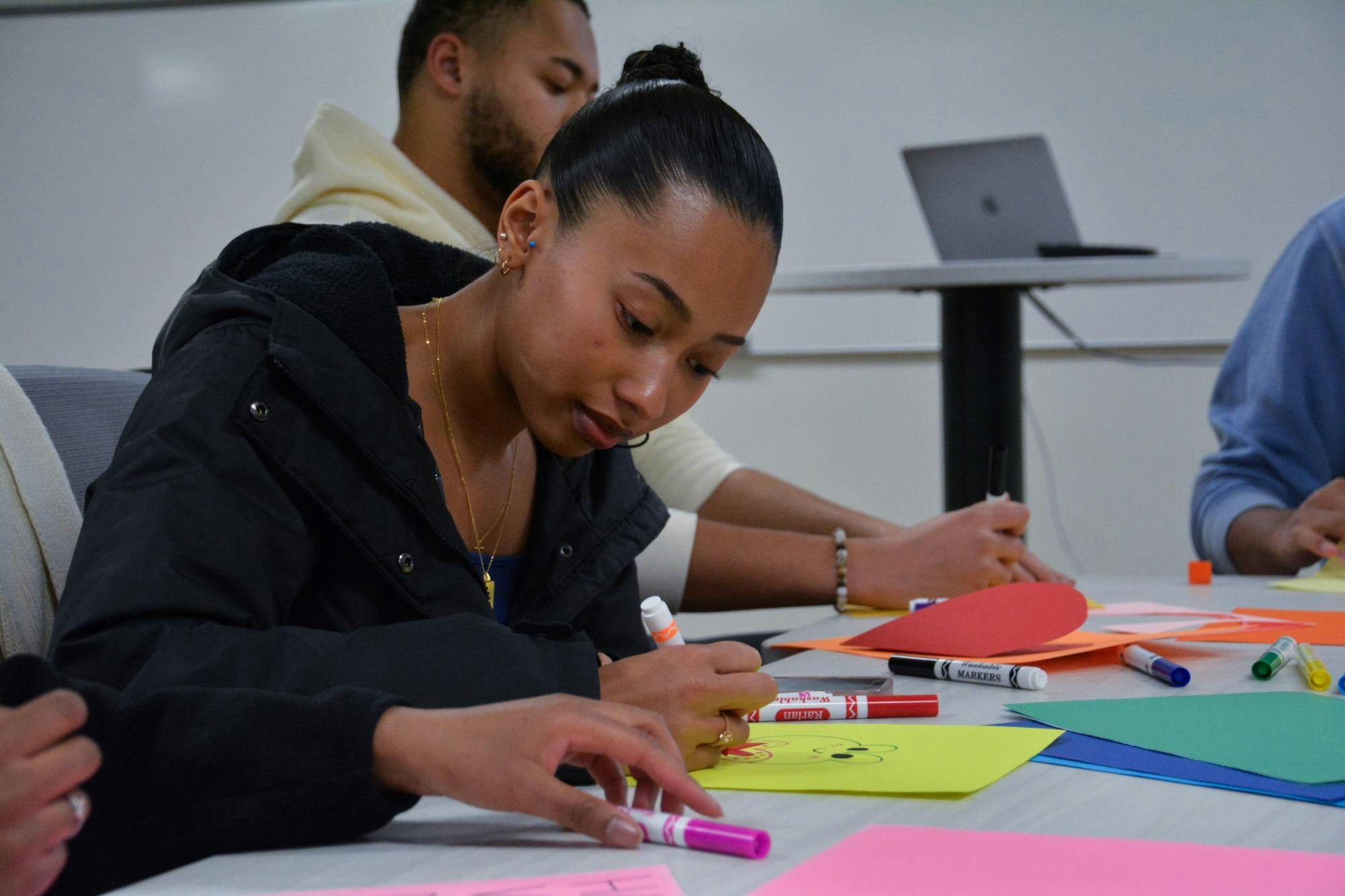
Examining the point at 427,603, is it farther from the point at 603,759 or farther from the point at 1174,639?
the point at 1174,639

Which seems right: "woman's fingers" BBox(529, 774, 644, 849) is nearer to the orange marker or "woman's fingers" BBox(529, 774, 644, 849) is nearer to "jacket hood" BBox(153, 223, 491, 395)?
"jacket hood" BBox(153, 223, 491, 395)

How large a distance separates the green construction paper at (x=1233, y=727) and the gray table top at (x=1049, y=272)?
122 cm

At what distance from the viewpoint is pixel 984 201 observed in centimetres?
233

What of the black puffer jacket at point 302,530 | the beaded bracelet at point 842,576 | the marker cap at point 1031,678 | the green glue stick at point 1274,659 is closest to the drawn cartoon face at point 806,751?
the black puffer jacket at point 302,530

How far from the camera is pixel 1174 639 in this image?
1076 millimetres

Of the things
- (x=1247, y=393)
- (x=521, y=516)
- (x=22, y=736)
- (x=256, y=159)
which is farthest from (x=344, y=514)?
(x=256, y=159)

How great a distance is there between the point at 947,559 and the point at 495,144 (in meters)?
1.09

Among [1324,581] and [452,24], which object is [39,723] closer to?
[1324,581]

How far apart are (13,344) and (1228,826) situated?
5.02 metres

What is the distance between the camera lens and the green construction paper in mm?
665

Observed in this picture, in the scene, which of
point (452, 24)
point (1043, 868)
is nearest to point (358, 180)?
point (452, 24)

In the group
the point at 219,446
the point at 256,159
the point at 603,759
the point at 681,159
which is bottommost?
the point at 603,759

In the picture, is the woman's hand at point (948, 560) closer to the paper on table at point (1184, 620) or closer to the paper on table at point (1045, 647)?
the paper on table at point (1184, 620)

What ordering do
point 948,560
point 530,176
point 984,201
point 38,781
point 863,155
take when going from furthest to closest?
1. point 863,155
2. point 984,201
3. point 530,176
4. point 948,560
5. point 38,781
